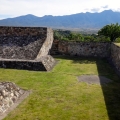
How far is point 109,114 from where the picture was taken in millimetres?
10875

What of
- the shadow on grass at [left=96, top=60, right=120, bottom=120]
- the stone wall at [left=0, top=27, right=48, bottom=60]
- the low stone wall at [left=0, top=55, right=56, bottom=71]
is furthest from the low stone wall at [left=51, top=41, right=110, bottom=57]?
the low stone wall at [left=0, top=55, right=56, bottom=71]

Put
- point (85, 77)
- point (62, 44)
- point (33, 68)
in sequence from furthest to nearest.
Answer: point (62, 44), point (33, 68), point (85, 77)

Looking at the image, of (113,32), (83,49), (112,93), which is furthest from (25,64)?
(113,32)

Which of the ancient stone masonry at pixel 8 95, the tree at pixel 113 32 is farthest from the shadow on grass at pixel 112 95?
the tree at pixel 113 32

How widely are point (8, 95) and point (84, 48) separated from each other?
19196 millimetres

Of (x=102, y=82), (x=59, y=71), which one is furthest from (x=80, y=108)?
(x=59, y=71)

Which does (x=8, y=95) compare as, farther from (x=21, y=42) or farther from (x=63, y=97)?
(x=21, y=42)

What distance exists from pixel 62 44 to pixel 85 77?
12703 mm

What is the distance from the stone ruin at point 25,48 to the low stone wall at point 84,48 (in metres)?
1.95

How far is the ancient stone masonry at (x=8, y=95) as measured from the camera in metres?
11.4

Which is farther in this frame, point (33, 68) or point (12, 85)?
point (33, 68)

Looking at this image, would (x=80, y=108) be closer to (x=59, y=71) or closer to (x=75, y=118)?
(x=75, y=118)

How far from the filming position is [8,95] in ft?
39.9

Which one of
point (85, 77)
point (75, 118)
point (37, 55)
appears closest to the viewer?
point (75, 118)
